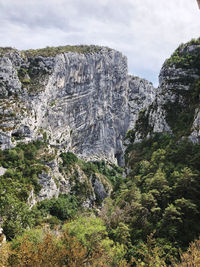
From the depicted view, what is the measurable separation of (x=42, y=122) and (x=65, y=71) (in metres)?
24.1

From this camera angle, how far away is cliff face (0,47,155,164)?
193ft

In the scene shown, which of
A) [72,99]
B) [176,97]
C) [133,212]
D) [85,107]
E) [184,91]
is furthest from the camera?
[85,107]

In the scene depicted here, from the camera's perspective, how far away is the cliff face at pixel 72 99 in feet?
193

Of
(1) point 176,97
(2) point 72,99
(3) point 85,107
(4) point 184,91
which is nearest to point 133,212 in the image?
(1) point 176,97

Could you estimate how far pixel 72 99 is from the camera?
8162 centimetres

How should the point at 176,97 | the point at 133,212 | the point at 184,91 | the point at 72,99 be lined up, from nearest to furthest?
the point at 133,212 → the point at 184,91 → the point at 176,97 → the point at 72,99

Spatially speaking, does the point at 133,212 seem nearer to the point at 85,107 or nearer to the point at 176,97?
the point at 176,97

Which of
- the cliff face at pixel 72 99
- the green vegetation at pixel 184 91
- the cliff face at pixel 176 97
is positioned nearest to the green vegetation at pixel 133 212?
the cliff face at pixel 176 97

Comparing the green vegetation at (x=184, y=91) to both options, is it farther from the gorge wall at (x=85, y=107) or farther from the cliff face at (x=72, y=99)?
the cliff face at (x=72, y=99)

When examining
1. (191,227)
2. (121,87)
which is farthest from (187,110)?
(121,87)

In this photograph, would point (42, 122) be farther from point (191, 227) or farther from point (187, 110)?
point (191, 227)

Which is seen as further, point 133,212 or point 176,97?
point 176,97

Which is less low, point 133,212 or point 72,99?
point 72,99

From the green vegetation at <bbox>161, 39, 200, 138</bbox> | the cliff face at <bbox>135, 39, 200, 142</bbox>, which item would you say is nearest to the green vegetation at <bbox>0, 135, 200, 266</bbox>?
the cliff face at <bbox>135, 39, 200, 142</bbox>
